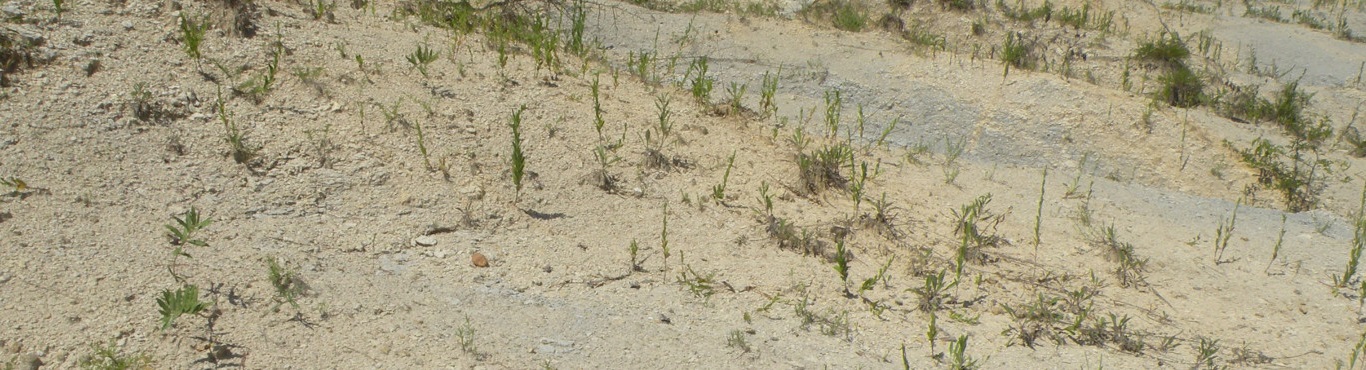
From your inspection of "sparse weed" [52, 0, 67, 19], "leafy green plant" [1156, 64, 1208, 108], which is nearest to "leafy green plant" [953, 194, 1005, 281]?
"leafy green plant" [1156, 64, 1208, 108]

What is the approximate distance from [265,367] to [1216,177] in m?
5.21

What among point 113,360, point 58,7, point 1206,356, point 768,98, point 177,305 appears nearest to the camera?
point 113,360

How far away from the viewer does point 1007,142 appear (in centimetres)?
615

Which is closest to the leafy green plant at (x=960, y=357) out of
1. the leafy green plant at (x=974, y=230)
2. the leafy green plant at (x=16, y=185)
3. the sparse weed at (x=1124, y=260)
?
the leafy green plant at (x=974, y=230)

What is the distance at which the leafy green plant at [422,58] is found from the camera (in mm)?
5335

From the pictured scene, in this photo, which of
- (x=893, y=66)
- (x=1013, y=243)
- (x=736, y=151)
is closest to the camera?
(x=1013, y=243)

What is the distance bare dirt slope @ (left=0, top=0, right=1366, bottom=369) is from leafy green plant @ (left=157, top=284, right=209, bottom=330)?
0.07 m

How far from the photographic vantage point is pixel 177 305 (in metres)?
3.27

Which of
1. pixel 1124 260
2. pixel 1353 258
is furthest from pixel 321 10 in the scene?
pixel 1353 258

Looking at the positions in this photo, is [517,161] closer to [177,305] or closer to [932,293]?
[177,305]

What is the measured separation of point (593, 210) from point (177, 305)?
175 cm

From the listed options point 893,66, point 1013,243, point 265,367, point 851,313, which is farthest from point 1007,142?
point 265,367

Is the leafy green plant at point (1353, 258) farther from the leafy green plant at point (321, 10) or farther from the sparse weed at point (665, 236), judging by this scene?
the leafy green plant at point (321, 10)

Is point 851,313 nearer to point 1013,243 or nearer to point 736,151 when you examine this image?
point 1013,243
